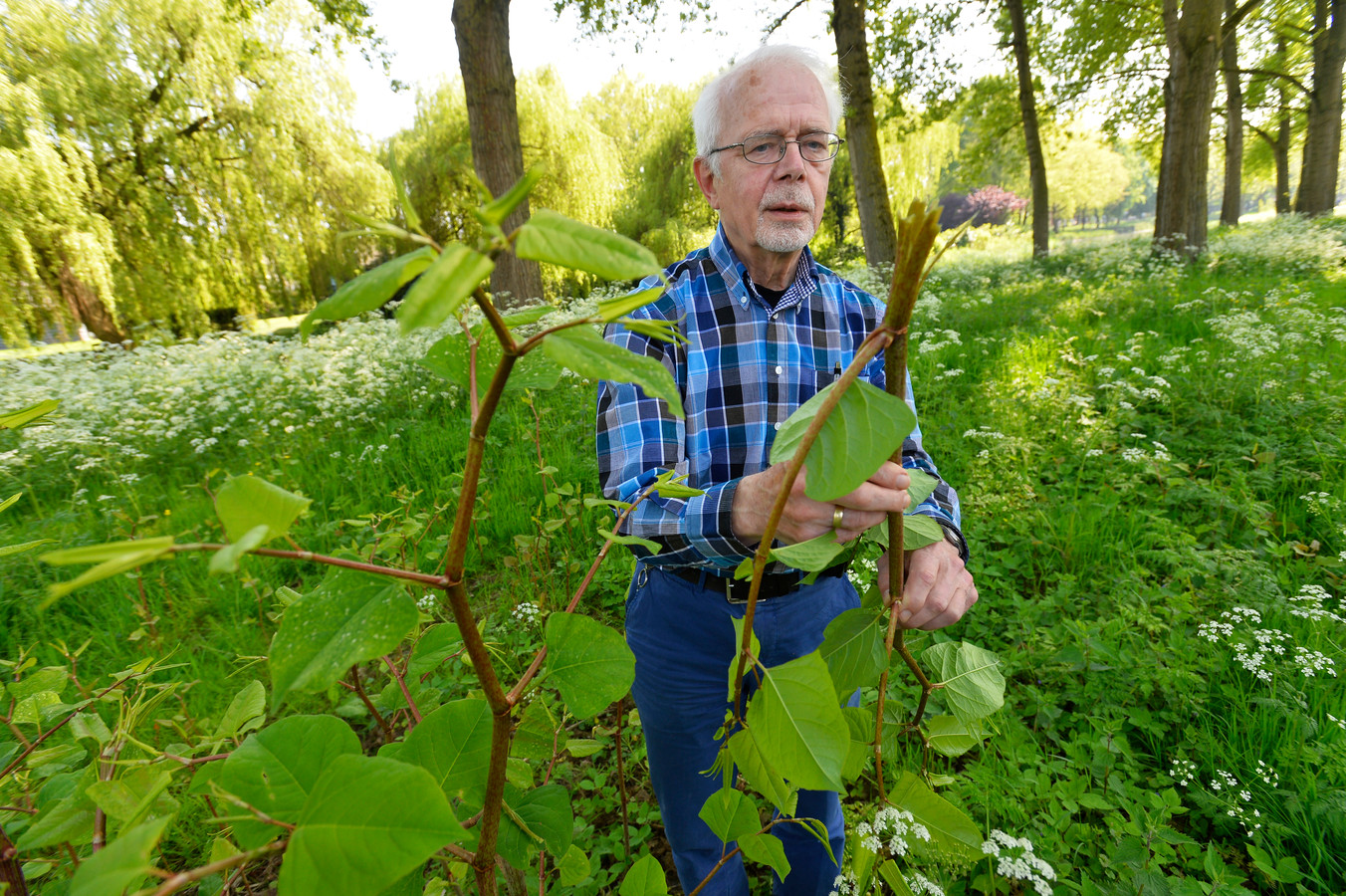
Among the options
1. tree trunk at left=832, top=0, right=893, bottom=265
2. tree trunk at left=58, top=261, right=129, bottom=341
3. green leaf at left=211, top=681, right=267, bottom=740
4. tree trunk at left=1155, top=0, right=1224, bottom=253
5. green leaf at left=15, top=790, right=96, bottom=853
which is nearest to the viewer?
green leaf at left=15, top=790, right=96, bottom=853

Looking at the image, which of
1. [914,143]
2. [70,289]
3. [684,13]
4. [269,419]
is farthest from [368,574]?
[914,143]

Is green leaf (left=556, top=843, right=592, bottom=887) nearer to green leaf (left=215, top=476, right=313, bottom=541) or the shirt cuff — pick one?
the shirt cuff

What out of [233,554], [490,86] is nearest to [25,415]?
[233,554]

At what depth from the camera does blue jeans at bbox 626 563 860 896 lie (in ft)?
5.29

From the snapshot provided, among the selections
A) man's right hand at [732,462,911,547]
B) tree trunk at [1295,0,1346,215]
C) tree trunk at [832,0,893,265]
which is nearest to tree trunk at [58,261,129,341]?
tree trunk at [832,0,893,265]

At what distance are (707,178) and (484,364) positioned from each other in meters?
1.55

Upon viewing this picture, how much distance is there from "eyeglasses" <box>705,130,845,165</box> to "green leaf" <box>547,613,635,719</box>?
1498 millimetres

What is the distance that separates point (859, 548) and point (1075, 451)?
3.51 metres

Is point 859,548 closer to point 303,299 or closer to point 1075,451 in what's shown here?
point 1075,451

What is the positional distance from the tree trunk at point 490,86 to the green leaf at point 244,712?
6536 millimetres

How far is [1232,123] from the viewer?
15.0m

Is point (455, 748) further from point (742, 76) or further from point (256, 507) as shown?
point (742, 76)

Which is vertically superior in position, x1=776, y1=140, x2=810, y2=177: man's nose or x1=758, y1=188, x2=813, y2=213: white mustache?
x1=776, y1=140, x2=810, y2=177: man's nose

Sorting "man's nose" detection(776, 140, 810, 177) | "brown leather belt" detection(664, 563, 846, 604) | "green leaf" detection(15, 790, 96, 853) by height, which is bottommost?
"brown leather belt" detection(664, 563, 846, 604)
